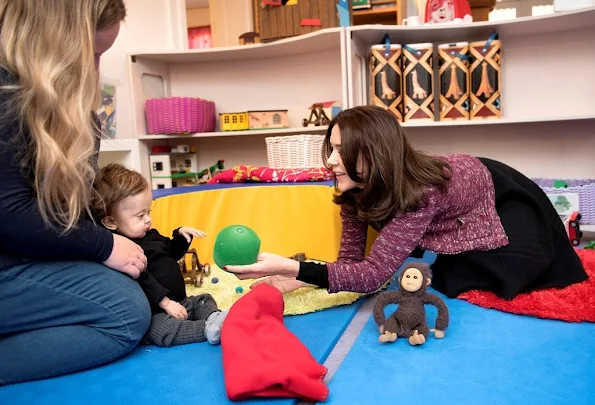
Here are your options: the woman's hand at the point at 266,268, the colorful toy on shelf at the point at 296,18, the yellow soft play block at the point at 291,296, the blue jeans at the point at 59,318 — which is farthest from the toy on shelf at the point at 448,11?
the blue jeans at the point at 59,318

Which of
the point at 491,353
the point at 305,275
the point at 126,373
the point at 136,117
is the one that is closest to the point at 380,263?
the point at 305,275

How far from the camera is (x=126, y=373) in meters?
0.85

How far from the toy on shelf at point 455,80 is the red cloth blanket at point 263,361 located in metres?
1.35

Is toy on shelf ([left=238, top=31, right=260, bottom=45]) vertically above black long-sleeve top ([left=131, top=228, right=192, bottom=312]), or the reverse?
toy on shelf ([left=238, top=31, right=260, bottom=45])

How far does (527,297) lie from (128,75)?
71.1 inches

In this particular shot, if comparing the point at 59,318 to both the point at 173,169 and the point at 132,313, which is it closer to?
the point at 132,313

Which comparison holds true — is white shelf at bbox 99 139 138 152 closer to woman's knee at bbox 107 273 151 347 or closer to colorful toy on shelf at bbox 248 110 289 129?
colorful toy on shelf at bbox 248 110 289 129

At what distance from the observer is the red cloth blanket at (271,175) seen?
178cm

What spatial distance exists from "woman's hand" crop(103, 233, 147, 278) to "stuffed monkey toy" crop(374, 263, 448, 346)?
445 mm

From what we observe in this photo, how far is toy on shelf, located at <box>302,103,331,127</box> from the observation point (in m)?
2.08

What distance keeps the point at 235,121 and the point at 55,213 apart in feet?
4.69

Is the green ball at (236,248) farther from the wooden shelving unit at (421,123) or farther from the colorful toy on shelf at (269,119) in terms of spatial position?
the colorful toy on shelf at (269,119)

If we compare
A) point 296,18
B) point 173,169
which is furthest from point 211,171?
point 296,18

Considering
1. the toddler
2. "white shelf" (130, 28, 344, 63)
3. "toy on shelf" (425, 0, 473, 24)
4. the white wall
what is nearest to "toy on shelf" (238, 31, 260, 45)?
"white shelf" (130, 28, 344, 63)
